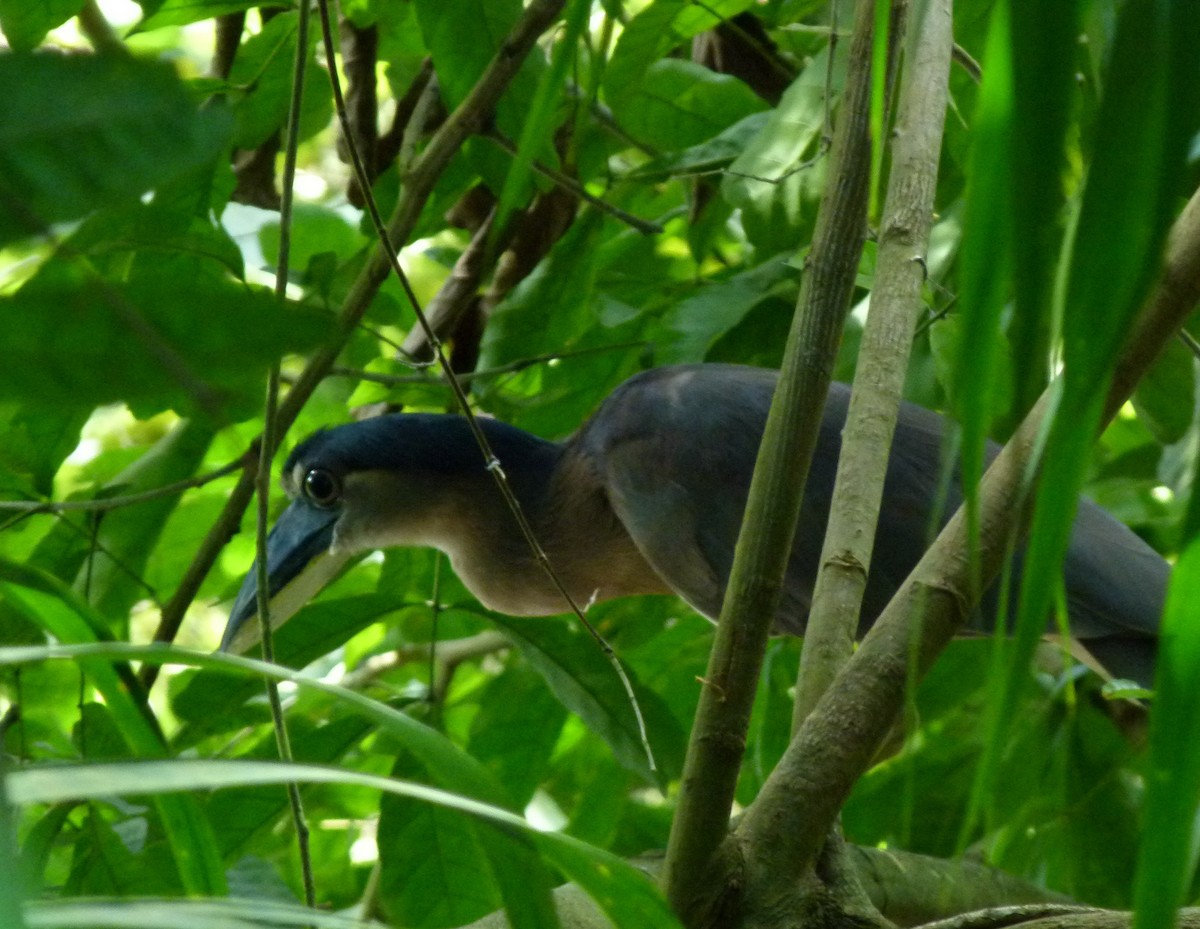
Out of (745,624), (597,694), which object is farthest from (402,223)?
(745,624)

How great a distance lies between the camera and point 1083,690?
1.83 meters

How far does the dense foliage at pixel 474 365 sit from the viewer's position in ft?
1.14

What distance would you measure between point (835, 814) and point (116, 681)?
1.53 feet

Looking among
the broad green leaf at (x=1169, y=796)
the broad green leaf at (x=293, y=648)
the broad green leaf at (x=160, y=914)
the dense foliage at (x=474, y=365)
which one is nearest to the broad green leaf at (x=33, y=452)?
the dense foliage at (x=474, y=365)

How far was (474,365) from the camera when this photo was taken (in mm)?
2002

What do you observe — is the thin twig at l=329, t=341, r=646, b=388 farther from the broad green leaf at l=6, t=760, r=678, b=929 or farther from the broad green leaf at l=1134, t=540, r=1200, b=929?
the broad green leaf at l=1134, t=540, r=1200, b=929

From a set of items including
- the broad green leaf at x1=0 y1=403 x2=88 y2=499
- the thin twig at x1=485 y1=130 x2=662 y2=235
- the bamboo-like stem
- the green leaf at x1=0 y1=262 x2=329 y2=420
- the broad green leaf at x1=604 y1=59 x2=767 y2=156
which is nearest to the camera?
the green leaf at x1=0 y1=262 x2=329 y2=420

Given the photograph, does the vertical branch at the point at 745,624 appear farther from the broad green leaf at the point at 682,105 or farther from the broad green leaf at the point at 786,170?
the broad green leaf at the point at 682,105

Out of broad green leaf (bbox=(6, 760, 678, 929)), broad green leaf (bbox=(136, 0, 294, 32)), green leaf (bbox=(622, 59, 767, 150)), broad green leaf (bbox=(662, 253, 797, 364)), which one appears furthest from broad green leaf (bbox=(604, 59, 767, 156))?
broad green leaf (bbox=(6, 760, 678, 929))

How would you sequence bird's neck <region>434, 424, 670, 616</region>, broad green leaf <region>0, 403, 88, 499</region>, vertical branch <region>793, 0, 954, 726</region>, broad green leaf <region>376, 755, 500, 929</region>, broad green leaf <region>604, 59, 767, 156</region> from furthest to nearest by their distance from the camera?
bird's neck <region>434, 424, 670, 616</region> → broad green leaf <region>604, 59, 767, 156</region> → broad green leaf <region>0, 403, 88, 499</region> → broad green leaf <region>376, 755, 500, 929</region> → vertical branch <region>793, 0, 954, 726</region>

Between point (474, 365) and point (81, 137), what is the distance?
1672mm

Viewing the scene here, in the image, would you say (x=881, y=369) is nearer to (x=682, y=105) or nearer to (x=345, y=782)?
(x=345, y=782)

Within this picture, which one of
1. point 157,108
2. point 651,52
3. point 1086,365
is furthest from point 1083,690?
point 157,108

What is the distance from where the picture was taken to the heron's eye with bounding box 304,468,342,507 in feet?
6.60
